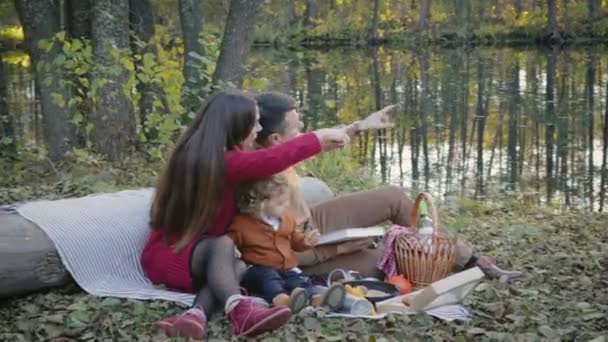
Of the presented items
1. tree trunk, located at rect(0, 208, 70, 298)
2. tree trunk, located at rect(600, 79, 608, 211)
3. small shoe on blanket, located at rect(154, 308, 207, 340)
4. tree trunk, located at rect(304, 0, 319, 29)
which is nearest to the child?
small shoe on blanket, located at rect(154, 308, 207, 340)

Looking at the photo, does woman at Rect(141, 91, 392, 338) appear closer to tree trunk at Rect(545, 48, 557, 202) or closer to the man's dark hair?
the man's dark hair

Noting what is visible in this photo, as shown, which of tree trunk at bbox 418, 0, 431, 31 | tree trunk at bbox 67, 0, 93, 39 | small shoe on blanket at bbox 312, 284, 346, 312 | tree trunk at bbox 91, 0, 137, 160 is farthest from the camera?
tree trunk at bbox 418, 0, 431, 31

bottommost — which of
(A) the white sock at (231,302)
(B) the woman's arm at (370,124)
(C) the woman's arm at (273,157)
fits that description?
(A) the white sock at (231,302)

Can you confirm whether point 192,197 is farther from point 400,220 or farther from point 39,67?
point 39,67

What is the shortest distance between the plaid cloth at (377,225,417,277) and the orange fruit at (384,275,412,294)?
0.08 metres

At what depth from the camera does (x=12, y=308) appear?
4215mm

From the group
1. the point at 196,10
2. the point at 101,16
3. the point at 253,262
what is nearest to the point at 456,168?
the point at 196,10

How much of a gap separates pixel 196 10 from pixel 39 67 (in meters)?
3.12

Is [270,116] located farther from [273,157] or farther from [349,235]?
[349,235]

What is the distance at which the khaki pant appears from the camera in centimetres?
483

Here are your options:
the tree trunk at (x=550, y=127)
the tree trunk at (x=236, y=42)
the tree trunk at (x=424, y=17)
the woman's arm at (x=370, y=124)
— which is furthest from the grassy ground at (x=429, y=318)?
the tree trunk at (x=424, y=17)

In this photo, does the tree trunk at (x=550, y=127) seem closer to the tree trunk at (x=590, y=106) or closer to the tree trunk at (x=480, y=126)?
the tree trunk at (x=590, y=106)

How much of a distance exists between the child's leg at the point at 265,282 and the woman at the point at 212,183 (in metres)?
0.14

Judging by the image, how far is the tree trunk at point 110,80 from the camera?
7.58 metres
